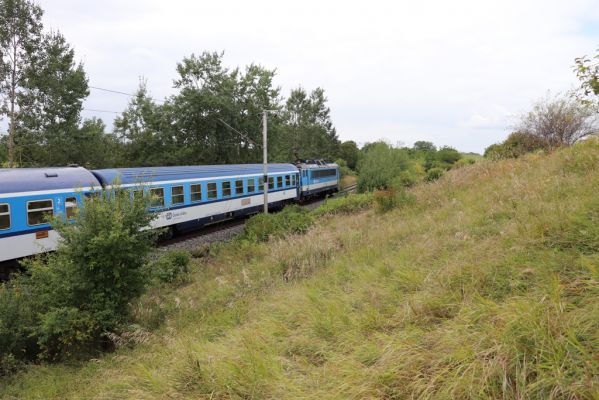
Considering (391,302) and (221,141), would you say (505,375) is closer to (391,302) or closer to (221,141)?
(391,302)

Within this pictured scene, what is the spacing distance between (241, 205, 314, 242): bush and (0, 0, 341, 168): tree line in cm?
958

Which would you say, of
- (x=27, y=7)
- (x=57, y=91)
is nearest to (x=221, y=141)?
(x=57, y=91)

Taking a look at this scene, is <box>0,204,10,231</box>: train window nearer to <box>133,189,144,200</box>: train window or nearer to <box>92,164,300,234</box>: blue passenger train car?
<box>92,164,300,234</box>: blue passenger train car

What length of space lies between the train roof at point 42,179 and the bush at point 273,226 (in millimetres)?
5226

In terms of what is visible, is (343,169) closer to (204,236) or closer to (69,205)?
(204,236)

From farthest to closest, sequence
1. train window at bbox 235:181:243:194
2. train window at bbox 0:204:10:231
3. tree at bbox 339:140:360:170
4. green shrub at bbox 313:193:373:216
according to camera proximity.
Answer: tree at bbox 339:140:360:170 → train window at bbox 235:181:243:194 → green shrub at bbox 313:193:373:216 → train window at bbox 0:204:10:231

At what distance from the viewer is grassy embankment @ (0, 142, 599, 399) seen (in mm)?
2412

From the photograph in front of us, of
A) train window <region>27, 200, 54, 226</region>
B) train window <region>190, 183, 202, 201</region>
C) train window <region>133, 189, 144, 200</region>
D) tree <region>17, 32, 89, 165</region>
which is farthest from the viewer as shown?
tree <region>17, 32, 89, 165</region>

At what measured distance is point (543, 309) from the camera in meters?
2.70

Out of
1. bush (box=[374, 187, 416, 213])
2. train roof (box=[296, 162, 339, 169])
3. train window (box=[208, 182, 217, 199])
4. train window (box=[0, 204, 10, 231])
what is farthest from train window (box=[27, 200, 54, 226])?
train roof (box=[296, 162, 339, 169])

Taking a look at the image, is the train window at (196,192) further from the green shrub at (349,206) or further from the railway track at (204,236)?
the green shrub at (349,206)

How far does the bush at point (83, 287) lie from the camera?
251 inches

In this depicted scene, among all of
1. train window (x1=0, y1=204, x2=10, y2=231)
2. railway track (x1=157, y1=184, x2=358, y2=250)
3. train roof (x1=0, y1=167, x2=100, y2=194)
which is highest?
train roof (x1=0, y1=167, x2=100, y2=194)

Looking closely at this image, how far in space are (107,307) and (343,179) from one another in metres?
42.3
